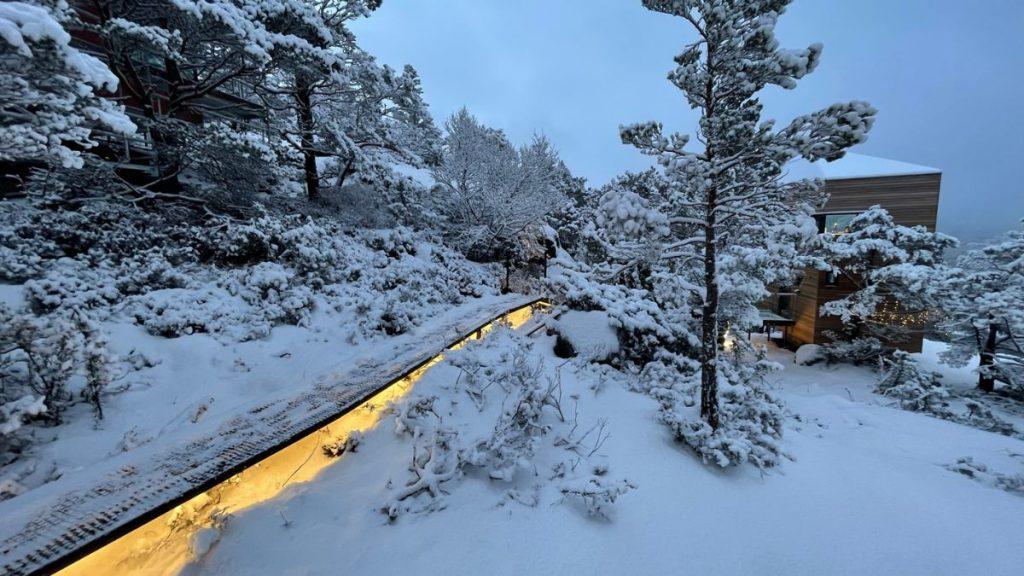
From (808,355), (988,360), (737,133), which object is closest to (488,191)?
(737,133)

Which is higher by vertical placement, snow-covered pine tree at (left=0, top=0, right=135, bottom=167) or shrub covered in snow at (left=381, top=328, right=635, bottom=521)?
snow-covered pine tree at (left=0, top=0, right=135, bottom=167)

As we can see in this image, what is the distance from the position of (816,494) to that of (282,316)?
8714 mm

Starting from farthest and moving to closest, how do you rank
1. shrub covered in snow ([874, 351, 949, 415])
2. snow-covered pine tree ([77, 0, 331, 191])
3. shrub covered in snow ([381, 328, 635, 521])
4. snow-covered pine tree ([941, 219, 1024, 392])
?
snow-covered pine tree ([941, 219, 1024, 392]) → shrub covered in snow ([874, 351, 949, 415]) → snow-covered pine tree ([77, 0, 331, 191]) → shrub covered in snow ([381, 328, 635, 521])

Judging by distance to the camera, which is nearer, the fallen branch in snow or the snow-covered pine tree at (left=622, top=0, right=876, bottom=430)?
the fallen branch in snow

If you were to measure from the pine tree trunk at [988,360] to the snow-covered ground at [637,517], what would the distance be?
35.9 ft

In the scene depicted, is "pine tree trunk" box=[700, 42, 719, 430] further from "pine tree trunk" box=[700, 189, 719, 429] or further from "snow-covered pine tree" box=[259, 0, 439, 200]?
"snow-covered pine tree" box=[259, 0, 439, 200]

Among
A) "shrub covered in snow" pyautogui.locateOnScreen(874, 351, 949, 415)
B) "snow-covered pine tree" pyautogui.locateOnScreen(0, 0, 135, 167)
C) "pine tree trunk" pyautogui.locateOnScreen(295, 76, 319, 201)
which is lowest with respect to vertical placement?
"shrub covered in snow" pyautogui.locateOnScreen(874, 351, 949, 415)

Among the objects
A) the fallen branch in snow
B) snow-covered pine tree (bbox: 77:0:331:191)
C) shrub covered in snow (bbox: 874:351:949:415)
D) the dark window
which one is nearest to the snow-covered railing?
the fallen branch in snow

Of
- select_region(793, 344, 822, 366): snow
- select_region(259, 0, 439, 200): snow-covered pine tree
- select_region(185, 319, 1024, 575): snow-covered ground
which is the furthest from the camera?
select_region(793, 344, 822, 366): snow

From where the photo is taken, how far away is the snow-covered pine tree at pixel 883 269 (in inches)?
584

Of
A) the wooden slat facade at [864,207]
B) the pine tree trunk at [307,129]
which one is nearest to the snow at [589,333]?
the pine tree trunk at [307,129]

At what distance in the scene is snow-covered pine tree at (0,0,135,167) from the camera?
2.89 meters

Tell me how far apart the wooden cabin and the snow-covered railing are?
21.0m

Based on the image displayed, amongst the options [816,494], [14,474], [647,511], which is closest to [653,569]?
[647,511]
